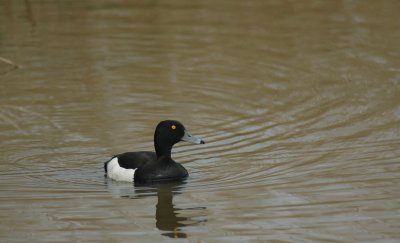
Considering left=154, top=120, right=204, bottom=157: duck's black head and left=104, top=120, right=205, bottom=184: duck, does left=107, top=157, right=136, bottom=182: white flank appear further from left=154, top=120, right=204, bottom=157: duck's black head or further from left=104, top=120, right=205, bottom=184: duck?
left=154, top=120, right=204, bottom=157: duck's black head

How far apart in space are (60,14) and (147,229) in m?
11.3

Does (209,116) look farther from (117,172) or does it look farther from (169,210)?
(169,210)

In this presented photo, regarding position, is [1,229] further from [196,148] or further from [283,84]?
[283,84]

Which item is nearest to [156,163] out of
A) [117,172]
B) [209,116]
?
[117,172]

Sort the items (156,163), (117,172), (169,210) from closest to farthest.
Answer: (169,210), (117,172), (156,163)

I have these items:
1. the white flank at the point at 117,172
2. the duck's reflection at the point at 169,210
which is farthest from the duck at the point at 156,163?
the duck's reflection at the point at 169,210

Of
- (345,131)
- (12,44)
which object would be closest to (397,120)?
(345,131)

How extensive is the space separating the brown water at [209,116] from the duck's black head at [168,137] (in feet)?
1.39

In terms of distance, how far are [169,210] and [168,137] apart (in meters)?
1.70

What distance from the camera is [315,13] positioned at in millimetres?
20109

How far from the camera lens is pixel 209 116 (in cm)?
1456

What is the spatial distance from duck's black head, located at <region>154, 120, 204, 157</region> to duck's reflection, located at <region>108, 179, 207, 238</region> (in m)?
0.47

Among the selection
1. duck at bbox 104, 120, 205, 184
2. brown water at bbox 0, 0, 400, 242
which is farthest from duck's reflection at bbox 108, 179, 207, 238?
duck at bbox 104, 120, 205, 184

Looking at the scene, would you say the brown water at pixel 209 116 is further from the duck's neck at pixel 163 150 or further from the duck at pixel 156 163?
the duck's neck at pixel 163 150
